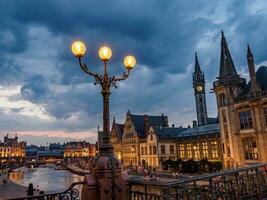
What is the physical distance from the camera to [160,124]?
77188mm

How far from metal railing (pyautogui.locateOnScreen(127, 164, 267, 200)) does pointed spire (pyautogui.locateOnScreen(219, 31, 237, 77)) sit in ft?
123

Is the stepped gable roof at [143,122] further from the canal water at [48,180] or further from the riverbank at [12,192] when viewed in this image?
the riverbank at [12,192]

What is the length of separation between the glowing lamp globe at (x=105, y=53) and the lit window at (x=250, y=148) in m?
33.6

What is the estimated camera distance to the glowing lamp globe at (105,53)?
9352 mm

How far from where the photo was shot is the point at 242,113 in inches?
1507

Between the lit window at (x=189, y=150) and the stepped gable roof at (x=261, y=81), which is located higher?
the stepped gable roof at (x=261, y=81)


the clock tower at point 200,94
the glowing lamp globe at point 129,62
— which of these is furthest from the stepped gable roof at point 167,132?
the glowing lamp globe at point 129,62

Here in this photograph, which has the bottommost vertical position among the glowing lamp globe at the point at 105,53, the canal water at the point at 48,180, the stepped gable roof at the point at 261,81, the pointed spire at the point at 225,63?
the canal water at the point at 48,180

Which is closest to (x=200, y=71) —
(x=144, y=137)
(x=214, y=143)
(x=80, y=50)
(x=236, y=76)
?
(x=144, y=137)

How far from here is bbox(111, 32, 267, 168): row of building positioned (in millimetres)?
35938

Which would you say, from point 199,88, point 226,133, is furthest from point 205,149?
point 199,88

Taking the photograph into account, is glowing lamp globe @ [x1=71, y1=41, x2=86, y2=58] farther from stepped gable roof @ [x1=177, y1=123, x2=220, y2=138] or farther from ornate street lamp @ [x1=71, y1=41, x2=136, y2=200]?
stepped gable roof @ [x1=177, y1=123, x2=220, y2=138]

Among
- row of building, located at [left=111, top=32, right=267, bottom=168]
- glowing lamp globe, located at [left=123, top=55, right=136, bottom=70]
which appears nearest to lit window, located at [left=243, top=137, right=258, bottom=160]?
row of building, located at [left=111, top=32, right=267, bottom=168]

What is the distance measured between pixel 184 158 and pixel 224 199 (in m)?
56.7
